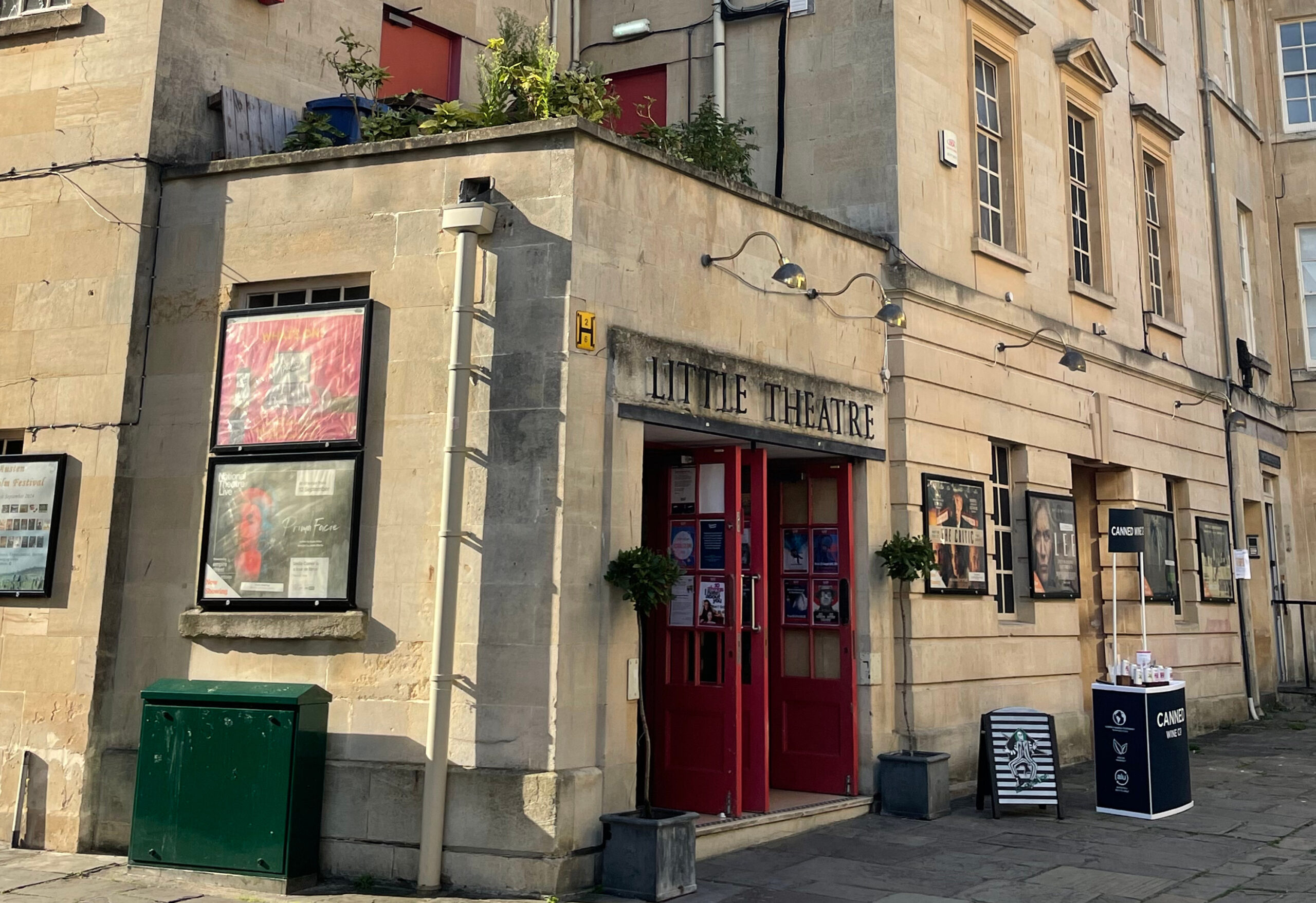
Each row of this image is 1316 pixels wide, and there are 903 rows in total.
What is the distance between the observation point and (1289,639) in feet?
69.1

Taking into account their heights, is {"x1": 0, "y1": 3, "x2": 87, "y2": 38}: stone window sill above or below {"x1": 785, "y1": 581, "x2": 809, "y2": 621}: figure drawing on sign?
above

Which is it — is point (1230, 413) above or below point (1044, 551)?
above

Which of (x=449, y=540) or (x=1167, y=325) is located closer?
(x=449, y=540)

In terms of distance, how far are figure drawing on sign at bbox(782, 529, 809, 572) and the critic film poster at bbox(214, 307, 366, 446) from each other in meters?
4.51

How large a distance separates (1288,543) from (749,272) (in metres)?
15.4

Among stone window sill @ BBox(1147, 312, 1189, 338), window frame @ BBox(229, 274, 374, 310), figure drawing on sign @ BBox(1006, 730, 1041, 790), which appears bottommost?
figure drawing on sign @ BBox(1006, 730, 1041, 790)

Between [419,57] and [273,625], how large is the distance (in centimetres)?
674

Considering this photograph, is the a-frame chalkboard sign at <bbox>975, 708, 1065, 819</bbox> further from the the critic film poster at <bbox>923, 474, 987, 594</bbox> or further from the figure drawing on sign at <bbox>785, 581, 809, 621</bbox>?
the figure drawing on sign at <bbox>785, 581, 809, 621</bbox>

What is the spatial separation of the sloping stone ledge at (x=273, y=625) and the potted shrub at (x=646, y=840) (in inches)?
73.2

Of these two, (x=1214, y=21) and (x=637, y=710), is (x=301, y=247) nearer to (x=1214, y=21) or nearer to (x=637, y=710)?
(x=637, y=710)

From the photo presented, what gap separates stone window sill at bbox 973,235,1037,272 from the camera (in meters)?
13.3

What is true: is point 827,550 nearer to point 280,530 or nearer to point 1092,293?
point 280,530

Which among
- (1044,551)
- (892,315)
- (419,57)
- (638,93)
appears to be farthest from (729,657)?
(638,93)

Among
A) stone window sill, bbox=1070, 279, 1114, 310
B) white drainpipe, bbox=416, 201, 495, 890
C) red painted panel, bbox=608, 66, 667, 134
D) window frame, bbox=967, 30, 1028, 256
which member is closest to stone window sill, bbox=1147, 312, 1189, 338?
stone window sill, bbox=1070, 279, 1114, 310
